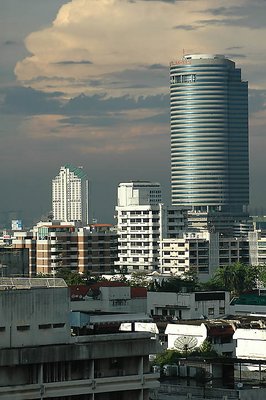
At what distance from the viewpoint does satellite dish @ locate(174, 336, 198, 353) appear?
6669 centimetres

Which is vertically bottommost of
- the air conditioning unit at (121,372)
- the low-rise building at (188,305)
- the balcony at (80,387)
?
the balcony at (80,387)

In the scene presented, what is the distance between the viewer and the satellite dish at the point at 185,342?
6669 centimetres

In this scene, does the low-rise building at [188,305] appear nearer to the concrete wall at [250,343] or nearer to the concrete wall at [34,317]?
the concrete wall at [250,343]

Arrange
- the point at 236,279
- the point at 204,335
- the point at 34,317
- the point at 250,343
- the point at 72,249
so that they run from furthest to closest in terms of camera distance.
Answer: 1. the point at 72,249
2. the point at 236,279
3. the point at 204,335
4. the point at 250,343
5. the point at 34,317

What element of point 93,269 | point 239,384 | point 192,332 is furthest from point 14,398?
point 93,269

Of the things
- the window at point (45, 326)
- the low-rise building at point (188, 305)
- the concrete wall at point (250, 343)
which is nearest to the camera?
the window at point (45, 326)

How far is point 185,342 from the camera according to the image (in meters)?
68.4

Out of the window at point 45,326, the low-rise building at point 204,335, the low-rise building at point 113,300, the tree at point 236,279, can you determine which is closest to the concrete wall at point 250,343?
the low-rise building at point 204,335

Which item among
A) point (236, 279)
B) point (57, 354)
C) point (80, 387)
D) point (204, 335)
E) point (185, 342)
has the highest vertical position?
point (236, 279)

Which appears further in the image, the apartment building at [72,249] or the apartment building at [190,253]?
the apartment building at [190,253]

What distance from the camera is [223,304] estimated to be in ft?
298

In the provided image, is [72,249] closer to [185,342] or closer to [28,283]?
[185,342]

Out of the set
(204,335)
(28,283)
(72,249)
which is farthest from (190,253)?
(28,283)

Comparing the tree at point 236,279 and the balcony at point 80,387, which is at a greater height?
the tree at point 236,279
